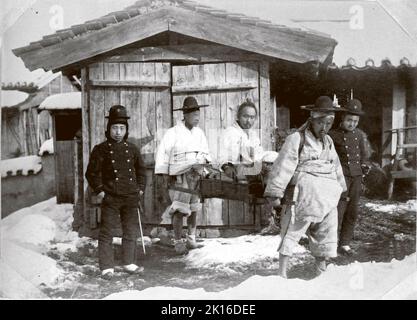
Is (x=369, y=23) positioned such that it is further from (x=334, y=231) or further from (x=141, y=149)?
(x=141, y=149)

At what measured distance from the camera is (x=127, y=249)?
17.2 ft

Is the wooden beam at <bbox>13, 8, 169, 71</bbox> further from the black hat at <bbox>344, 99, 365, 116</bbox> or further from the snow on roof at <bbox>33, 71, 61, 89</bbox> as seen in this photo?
the black hat at <bbox>344, 99, 365, 116</bbox>

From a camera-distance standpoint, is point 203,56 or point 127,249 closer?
point 127,249

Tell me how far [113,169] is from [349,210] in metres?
2.35

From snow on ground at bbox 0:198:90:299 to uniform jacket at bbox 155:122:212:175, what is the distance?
120 cm

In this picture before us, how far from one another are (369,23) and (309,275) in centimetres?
257

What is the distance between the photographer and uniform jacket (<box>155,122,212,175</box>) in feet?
18.3

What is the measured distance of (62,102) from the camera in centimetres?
635

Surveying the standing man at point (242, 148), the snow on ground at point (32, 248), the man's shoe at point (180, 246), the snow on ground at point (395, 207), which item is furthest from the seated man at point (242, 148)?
the snow on ground at point (32, 248)

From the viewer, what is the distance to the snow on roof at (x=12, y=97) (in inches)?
209

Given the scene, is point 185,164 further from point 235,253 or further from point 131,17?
point 131,17

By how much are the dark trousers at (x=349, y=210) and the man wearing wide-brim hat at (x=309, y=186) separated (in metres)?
0.44
